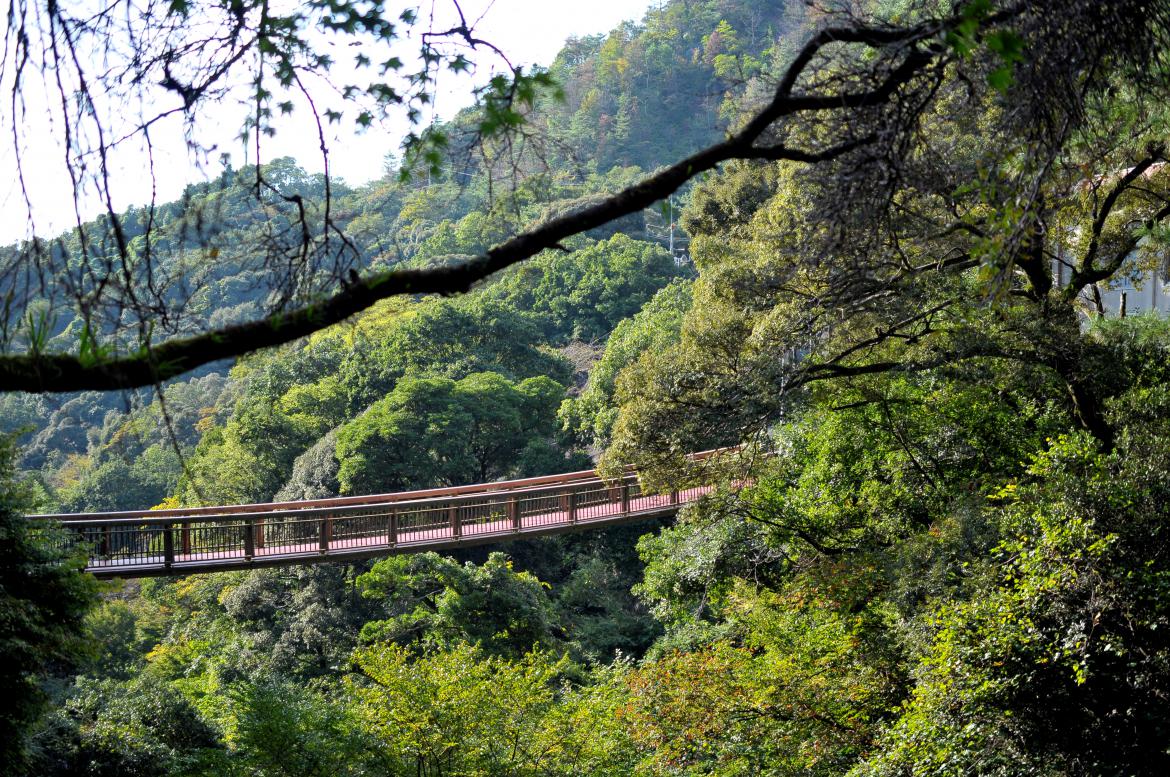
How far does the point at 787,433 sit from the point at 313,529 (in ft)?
17.7

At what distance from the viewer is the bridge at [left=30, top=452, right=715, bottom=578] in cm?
960

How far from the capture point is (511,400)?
69.6ft

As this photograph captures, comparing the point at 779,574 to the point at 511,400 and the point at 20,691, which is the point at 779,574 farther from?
the point at 511,400

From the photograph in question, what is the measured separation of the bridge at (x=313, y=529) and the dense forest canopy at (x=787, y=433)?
0.79m

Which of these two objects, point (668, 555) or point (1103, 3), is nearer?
point (1103, 3)

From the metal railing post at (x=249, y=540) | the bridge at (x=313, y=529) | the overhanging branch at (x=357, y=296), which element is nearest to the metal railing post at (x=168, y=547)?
the bridge at (x=313, y=529)

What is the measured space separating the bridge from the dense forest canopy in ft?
2.58

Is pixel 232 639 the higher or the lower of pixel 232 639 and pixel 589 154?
Result: the lower

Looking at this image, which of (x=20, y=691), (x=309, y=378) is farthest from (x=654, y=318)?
(x=20, y=691)

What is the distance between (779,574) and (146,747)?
18.7 ft

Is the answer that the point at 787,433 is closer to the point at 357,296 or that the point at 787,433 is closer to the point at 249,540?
the point at 249,540

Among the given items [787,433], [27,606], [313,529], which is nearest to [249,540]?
[313,529]

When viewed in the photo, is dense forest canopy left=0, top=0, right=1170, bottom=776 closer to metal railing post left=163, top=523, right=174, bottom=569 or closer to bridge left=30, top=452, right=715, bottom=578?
bridge left=30, top=452, right=715, bottom=578

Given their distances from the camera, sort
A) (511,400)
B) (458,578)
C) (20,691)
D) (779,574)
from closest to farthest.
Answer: (20,691), (779,574), (458,578), (511,400)
